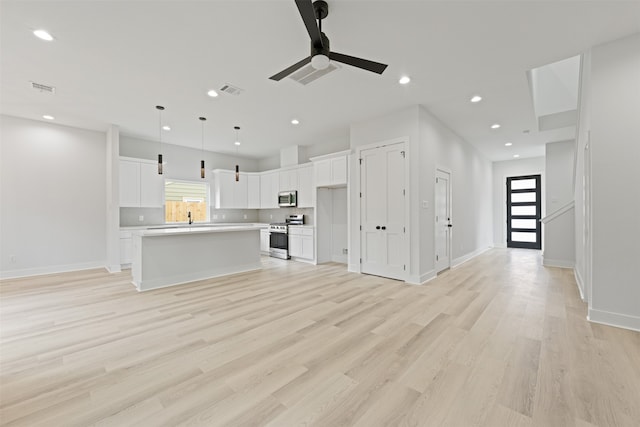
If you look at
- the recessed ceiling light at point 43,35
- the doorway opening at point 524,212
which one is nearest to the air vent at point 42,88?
the recessed ceiling light at point 43,35

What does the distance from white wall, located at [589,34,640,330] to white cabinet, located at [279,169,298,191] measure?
5.59m

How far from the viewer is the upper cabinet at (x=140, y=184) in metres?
6.02

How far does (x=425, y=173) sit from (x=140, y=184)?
633cm

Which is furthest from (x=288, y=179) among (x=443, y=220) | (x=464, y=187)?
(x=464, y=187)

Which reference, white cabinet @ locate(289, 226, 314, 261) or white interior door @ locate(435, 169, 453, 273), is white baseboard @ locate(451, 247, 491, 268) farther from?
white cabinet @ locate(289, 226, 314, 261)

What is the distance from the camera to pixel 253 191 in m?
8.37

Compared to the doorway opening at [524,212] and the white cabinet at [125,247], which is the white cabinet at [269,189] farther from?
the doorway opening at [524,212]

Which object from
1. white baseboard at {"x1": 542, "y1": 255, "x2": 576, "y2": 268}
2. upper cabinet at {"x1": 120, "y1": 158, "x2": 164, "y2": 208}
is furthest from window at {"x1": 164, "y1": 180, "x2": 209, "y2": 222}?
white baseboard at {"x1": 542, "y1": 255, "x2": 576, "y2": 268}

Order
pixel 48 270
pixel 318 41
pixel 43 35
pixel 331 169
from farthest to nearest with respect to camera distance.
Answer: pixel 331 169 < pixel 48 270 < pixel 43 35 < pixel 318 41

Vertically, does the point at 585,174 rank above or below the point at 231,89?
below

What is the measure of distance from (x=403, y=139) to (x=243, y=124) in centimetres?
330

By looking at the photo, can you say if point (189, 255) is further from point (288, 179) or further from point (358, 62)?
point (358, 62)

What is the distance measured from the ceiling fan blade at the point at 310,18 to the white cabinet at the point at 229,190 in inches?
248

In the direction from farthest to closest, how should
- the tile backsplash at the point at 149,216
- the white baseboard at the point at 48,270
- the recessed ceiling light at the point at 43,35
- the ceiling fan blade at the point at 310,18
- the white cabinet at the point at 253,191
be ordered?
the white cabinet at the point at 253,191
the tile backsplash at the point at 149,216
the white baseboard at the point at 48,270
the recessed ceiling light at the point at 43,35
the ceiling fan blade at the point at 310,18
